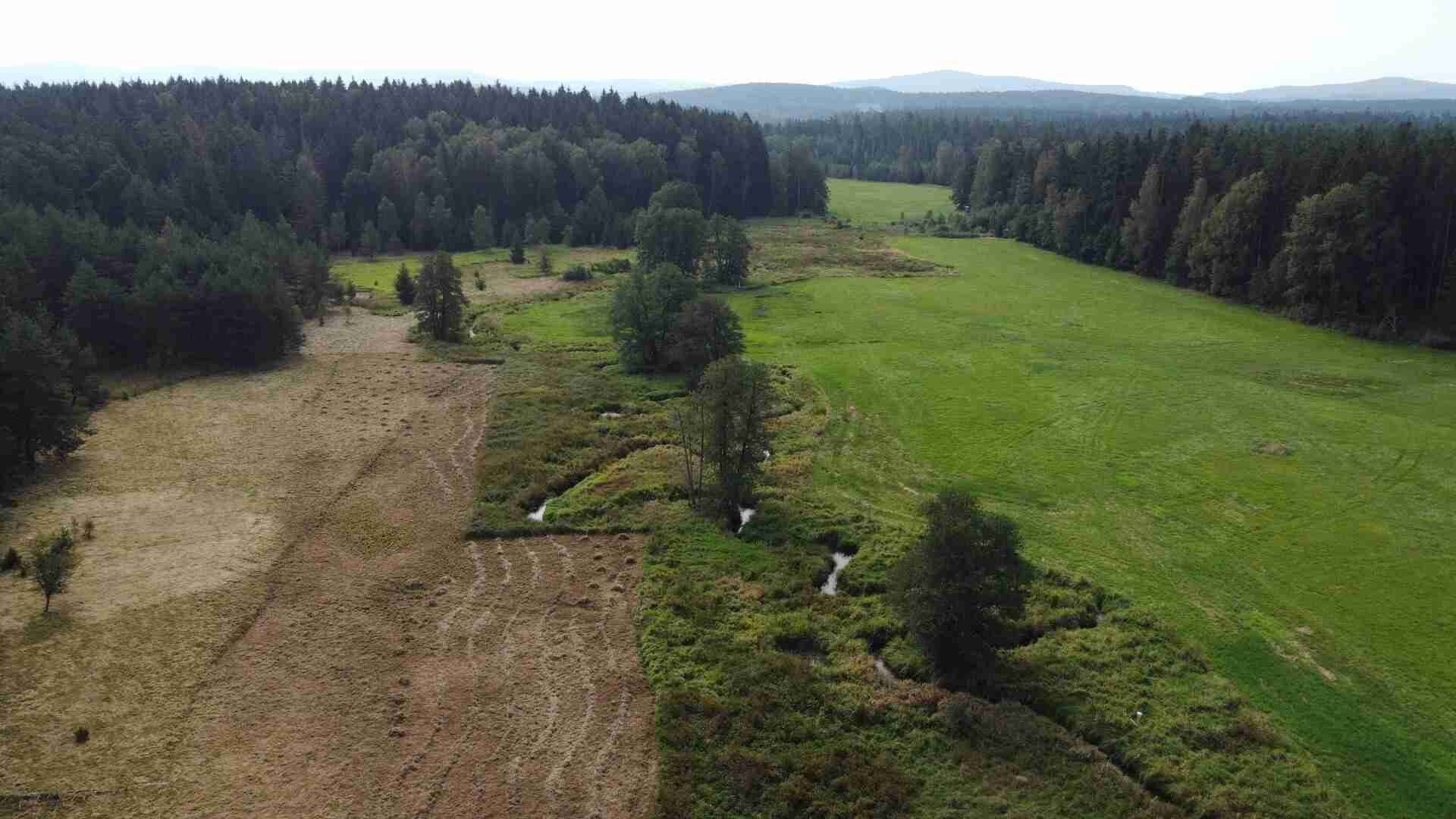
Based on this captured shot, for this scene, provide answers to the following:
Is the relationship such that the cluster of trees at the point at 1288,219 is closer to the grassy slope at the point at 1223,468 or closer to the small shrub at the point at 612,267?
the grassy slope at the point at 1223,468

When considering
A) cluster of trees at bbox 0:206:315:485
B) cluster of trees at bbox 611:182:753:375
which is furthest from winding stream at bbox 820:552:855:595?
cluster of trees at bbox 0:206:315:485

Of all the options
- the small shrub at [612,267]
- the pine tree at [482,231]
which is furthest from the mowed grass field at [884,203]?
the pine tree at [482,231]

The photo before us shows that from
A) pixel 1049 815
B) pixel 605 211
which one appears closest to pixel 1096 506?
pixel 1049 815

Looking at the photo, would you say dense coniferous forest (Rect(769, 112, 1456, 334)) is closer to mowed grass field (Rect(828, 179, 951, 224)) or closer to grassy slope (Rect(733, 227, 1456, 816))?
grassy slope (Rect(733, 227, 1456, 816))

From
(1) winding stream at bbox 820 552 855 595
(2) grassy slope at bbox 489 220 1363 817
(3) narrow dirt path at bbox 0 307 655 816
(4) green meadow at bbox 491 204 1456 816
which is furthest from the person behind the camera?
(1) winding stream at bbox 820 552 855 595

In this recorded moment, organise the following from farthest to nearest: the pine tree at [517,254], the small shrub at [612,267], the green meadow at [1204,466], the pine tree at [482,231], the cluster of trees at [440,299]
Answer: the pine tree at [482,231] < the pine tree at [517,254] < the small shrub at [612,267] < the cluster of trees at [440,299] < the green meadow at [1204,466]

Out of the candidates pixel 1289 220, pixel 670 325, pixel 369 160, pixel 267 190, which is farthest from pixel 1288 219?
pixel 267 190

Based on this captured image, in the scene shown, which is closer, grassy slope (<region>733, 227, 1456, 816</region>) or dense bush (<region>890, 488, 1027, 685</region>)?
dense bush (<region>890, 488, 1027, 685</region>)

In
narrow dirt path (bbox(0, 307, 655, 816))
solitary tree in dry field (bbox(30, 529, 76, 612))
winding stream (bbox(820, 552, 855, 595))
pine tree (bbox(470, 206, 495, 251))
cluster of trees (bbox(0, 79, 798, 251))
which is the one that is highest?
cluster of trees (bbox(0, 79, 798, 251))
